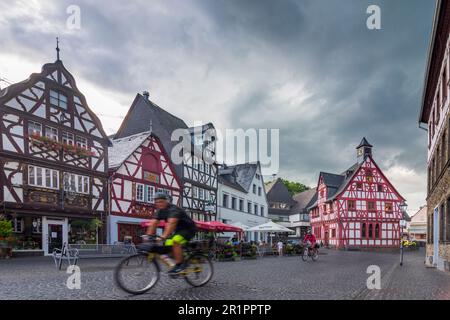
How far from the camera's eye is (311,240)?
19.6 m

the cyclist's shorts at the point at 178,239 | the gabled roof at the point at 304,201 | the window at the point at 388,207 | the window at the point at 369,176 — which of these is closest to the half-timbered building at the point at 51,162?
the cyclist's shorts at the point at 178,239

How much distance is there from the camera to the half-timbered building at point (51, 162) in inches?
736

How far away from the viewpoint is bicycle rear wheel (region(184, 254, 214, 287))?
7.25 m

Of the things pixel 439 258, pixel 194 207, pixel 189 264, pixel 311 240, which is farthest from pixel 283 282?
pixel 194 207

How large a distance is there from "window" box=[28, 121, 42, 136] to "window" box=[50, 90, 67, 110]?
5.43ft

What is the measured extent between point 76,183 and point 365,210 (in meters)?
33.7

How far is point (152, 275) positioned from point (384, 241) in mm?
42828

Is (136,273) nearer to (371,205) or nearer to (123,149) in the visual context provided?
(123,149)

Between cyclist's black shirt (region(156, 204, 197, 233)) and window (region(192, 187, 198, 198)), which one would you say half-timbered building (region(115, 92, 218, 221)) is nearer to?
window (region(192, 187, 198, 198))

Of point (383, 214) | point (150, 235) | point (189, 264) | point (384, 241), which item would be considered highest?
point (150, 235)

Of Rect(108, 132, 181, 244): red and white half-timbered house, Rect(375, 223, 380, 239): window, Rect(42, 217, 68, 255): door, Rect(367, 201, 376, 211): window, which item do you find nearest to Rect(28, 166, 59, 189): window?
Rect(42, 217, 68, 255): door

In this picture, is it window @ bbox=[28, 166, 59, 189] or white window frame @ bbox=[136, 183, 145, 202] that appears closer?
window @ bbox=[28, 166, 59, 189]
